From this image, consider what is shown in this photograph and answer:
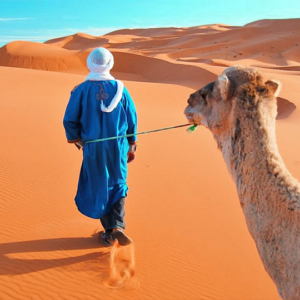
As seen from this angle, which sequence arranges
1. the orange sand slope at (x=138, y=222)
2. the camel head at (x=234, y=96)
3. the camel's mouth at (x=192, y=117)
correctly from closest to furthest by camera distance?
1. the camel head at (x=234, y=96)
2. the camel's mouth at (x=192, y=117)
3. the orange sand slope at (x=138, y=222)

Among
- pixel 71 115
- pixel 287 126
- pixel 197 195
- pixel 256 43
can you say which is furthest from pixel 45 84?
pixel 256 43

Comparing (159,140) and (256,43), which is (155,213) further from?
(256,43)

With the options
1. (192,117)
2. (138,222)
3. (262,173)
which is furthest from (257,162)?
(138,222)

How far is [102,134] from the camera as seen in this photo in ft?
12.1

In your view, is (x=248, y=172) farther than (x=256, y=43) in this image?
No

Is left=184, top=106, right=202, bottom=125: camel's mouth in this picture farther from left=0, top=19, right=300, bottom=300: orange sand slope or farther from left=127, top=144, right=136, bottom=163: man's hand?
left=0, top=19, right=300, bottom=300: orange sand slope

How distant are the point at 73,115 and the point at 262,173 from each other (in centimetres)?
218

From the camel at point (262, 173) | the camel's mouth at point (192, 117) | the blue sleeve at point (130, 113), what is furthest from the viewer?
the blue sleeve at point (130, 113)

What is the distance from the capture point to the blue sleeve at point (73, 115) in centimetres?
363

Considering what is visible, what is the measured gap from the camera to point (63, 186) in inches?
245

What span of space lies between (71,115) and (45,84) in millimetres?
12948

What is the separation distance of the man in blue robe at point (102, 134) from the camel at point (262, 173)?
1.52 metres

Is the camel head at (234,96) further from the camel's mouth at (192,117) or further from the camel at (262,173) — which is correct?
the camel's mouth at (192,117)

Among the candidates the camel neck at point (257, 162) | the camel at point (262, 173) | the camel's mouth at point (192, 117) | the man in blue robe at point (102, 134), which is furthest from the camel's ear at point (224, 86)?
the man in blue robe at point (102, 134)
